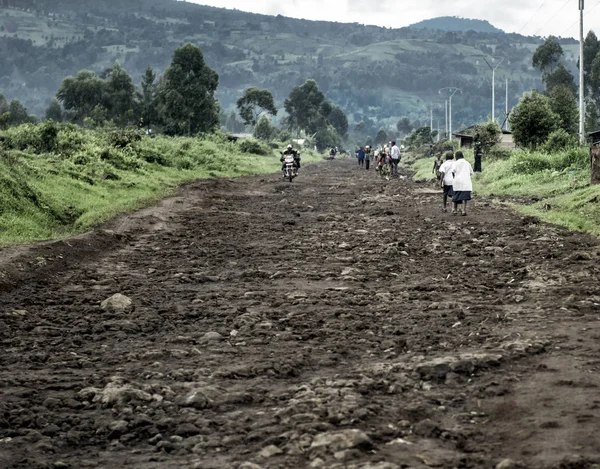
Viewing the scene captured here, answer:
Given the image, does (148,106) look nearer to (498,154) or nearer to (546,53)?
(546,53)

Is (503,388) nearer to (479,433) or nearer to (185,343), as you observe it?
(479,433)

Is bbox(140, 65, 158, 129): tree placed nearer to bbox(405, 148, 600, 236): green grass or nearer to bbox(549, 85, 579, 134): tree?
bbox(549, 85, 579, 134): tree

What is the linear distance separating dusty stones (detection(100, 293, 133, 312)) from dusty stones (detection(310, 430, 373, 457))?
5.02 m

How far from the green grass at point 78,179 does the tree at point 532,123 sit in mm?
15146

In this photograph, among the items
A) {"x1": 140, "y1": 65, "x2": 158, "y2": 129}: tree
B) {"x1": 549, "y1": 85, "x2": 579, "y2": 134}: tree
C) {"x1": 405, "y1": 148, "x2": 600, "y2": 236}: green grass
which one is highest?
{"x1": 140, "y1": 65, "x2": 158, "y2": 129}: tree

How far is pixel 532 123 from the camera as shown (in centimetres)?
4309

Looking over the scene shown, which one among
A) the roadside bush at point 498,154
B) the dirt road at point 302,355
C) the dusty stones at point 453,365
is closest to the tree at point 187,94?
the roadside bush at point 498,154

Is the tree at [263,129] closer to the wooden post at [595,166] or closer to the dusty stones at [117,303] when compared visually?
the wooden post at [595,166]

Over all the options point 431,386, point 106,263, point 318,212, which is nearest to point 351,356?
point 431,386

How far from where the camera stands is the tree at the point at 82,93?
3895 inches

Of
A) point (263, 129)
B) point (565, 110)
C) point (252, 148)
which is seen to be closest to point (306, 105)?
point (263, 129)

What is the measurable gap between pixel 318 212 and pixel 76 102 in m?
83.9

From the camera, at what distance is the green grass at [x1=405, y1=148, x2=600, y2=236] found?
19.5 metres

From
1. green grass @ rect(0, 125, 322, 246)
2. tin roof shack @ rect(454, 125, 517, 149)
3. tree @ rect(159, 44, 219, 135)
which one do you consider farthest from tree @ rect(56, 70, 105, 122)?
green grass @ rect(0, 125, 322, 246)
